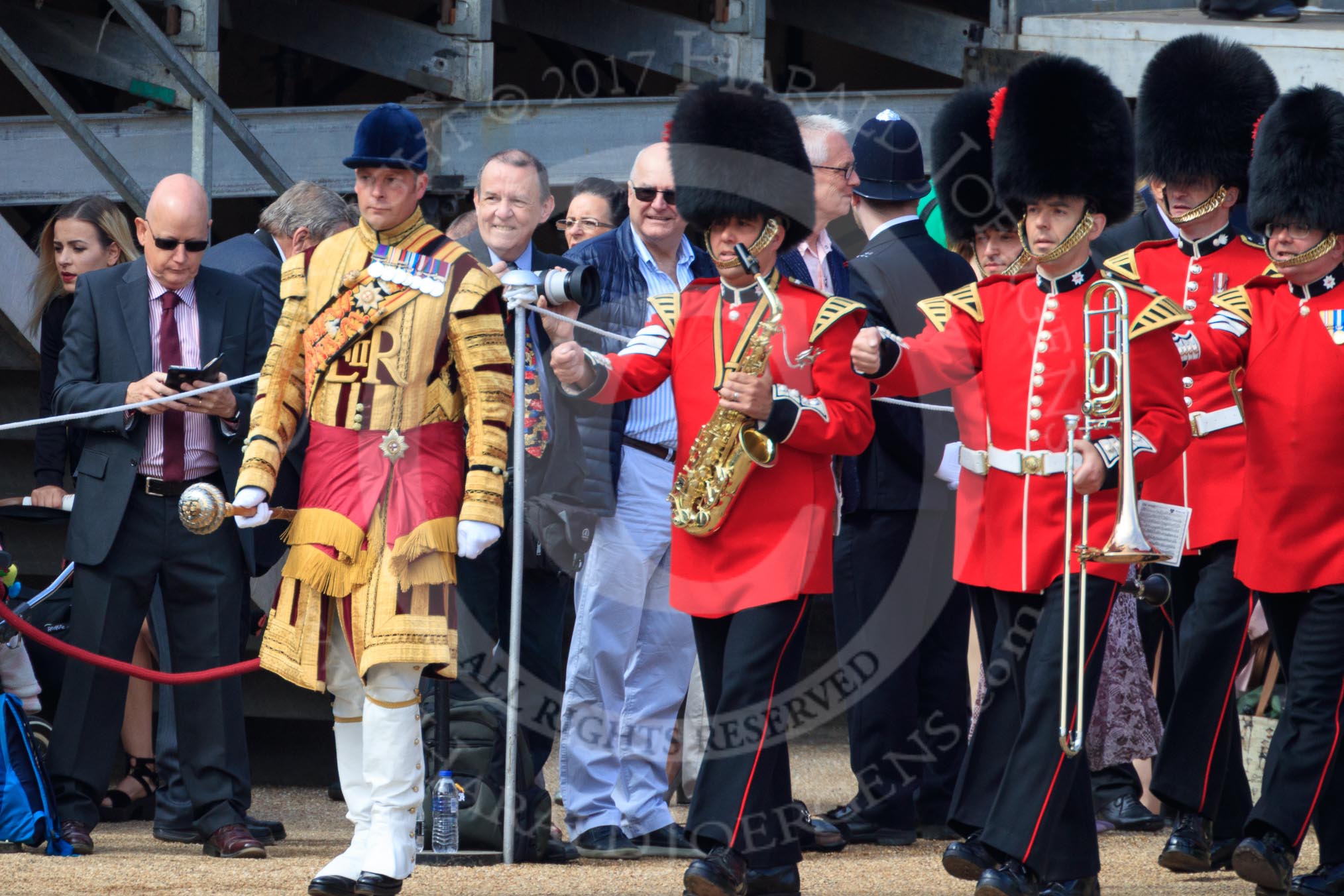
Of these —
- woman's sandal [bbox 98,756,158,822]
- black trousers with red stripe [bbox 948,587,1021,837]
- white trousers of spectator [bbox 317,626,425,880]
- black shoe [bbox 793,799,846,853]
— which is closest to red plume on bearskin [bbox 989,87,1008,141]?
black trousers with red stripe [bbox 948,587,1021,837]

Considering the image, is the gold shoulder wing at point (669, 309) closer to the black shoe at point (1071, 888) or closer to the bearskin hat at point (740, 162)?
the bearskin hat at point (740, 162)

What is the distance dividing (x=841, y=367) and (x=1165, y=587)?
889mm

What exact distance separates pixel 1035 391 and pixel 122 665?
2519mm

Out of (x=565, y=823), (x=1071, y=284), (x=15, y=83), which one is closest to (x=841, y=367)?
(x=1071, y=284)

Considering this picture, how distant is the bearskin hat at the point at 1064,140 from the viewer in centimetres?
479

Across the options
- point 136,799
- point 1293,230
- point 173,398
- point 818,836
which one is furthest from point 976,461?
point 136,799

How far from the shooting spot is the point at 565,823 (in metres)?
5.85

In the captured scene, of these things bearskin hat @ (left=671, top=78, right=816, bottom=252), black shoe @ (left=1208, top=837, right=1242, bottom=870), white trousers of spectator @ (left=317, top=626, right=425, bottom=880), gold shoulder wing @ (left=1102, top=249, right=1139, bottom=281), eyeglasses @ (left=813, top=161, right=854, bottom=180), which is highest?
eyeglasses @ (left=813, top=161, right=854, bottom=180)

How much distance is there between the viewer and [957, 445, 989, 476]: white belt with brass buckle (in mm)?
4785

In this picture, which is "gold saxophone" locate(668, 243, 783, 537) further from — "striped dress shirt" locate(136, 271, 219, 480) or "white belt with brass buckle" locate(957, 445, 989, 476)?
"striped dress shirt" locate(136, 271, 219, 480)

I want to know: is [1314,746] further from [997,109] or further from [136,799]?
[136,799]

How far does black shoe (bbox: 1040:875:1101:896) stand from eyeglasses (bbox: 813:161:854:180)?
252cm

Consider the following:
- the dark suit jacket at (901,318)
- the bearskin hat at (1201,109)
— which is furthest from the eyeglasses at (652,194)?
the bearskin hat at (1201,109)

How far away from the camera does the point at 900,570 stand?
19.3ft
